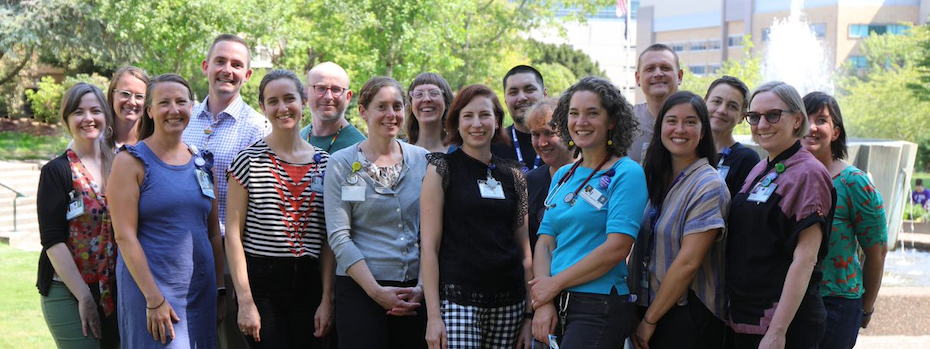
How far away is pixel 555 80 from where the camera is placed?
33.9 metres

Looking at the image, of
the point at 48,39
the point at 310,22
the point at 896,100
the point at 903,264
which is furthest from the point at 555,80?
the point at 903,264

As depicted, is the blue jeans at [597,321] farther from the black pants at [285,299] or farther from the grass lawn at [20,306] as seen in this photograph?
the grass lawn at [20,306]

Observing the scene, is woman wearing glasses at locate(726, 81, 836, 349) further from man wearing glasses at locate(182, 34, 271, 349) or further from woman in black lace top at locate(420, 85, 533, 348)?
man wearing glasses at locate(182, 34, 271, 349)

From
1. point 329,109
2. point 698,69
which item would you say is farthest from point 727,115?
point 698,69

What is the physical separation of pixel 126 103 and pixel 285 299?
Result: 166cm

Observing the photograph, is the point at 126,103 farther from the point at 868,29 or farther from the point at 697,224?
the point at 868,29

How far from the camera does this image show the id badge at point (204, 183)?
173 inches

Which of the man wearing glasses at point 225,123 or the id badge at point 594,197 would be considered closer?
the id badge at point 594,197

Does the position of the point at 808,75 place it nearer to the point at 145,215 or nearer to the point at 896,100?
the point at 896,100

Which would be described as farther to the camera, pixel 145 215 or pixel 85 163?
pixel 85 163

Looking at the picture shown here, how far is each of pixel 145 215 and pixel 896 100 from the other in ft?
122

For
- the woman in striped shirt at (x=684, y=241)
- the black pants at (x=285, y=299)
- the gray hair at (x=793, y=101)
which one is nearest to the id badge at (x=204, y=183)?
the black pants at (x=285, y=299)

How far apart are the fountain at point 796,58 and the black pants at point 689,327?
3203 centimetres

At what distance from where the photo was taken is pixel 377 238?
435cm
